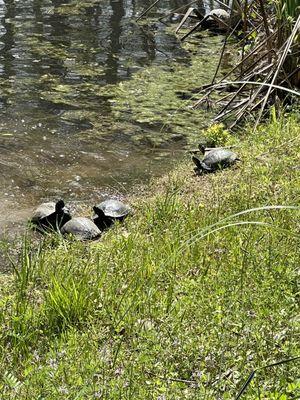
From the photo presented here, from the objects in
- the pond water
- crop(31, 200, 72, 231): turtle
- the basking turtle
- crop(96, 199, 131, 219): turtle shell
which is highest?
the basking turtle

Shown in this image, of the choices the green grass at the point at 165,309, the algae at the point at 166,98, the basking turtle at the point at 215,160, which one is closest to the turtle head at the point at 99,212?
the green grass at the point at 165,309

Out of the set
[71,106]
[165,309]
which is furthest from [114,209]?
[71,106]

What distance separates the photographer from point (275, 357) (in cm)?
292

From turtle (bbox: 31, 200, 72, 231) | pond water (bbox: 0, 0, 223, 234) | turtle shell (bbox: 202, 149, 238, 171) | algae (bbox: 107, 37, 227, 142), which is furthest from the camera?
algae (bbox: 107, 37, 227, 142)

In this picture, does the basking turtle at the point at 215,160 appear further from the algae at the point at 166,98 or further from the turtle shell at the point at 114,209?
the turtle shell at the point at 114,209

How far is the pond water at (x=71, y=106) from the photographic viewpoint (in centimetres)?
645

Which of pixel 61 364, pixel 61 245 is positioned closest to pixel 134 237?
pixel 61 245

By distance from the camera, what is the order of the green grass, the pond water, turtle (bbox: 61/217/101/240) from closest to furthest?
1. the green grass
2. turtle (bbox: 61/217/101/240)
3. the pond water

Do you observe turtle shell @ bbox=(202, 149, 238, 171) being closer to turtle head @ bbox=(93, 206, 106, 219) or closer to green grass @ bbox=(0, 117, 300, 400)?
green grass @ bbox=(0, 117, 300, 400)

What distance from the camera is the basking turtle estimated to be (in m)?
6.22

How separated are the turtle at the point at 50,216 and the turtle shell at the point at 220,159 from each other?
1359 millimetres

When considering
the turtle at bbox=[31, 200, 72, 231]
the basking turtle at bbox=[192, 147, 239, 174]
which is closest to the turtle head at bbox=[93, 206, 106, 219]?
the turtle at bbox=[31, 200, 72, 231]

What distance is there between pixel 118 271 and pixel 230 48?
288 inches

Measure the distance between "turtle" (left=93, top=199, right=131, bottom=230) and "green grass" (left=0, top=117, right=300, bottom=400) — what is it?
0.23 metres
